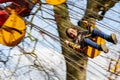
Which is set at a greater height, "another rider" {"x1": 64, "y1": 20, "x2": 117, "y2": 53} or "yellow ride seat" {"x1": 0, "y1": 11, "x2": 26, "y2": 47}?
"yellow ride seat" {"x1": 0, "y1": 11, "x2": 26, "y2": 47}

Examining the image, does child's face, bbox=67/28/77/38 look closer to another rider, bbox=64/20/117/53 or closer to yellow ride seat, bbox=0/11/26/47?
another rider, bbox=64/20/117/53

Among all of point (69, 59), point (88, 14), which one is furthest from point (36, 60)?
point (88, 14)

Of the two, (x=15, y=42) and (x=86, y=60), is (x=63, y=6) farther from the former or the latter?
(x=15, y=42)

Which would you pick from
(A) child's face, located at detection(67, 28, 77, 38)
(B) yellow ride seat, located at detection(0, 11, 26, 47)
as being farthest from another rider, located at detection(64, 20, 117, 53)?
(B) yellow ride seat, located at detection(0, 11, 26, 47)

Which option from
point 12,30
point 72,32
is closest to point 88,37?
point 72,32

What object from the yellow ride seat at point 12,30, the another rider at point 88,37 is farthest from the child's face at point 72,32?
the yellow ride seat at point 12,30

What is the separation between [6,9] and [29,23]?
→ 1.10 feet

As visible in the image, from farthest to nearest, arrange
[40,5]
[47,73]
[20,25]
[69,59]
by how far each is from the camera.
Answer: [47,73] < [69,59] < [40,5] < [20,25]

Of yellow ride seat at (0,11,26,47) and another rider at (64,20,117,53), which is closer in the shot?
yellow ride seat at (0,11,26,47)

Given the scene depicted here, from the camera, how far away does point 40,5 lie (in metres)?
4.32

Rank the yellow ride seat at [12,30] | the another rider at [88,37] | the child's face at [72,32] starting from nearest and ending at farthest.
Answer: the yellow ride seat at [12,30], the another rider at [88,37], the child's face at [72,32]

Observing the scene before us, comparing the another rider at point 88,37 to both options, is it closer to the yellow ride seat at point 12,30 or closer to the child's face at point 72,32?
the child's face at point 72,32

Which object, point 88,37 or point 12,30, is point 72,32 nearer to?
point 88,37

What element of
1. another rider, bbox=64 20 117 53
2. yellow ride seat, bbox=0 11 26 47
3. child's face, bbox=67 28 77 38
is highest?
yellow ride seat, bbox=0 11 26 47
